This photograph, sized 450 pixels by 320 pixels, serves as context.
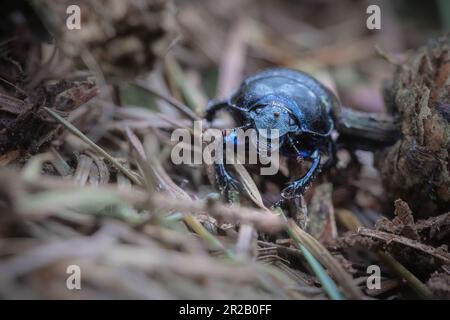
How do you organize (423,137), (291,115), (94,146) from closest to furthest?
(94,146) < (423,137) < (291,115)

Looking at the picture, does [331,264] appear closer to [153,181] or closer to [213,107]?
[153,181]

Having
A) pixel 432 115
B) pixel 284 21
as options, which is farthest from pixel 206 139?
pixel 284 21

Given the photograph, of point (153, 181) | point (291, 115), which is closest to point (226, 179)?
point (153, 181)

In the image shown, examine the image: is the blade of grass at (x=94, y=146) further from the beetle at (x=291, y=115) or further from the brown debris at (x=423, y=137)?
the brown debris at (x=423, y=137)

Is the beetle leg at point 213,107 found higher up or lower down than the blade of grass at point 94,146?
higher up

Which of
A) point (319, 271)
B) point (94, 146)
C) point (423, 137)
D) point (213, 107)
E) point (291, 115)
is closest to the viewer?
point (319, 271)

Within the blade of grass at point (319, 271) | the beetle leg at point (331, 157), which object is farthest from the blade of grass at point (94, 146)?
the beetle leg at point (331, 157)

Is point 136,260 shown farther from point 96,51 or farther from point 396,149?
point 96,51
